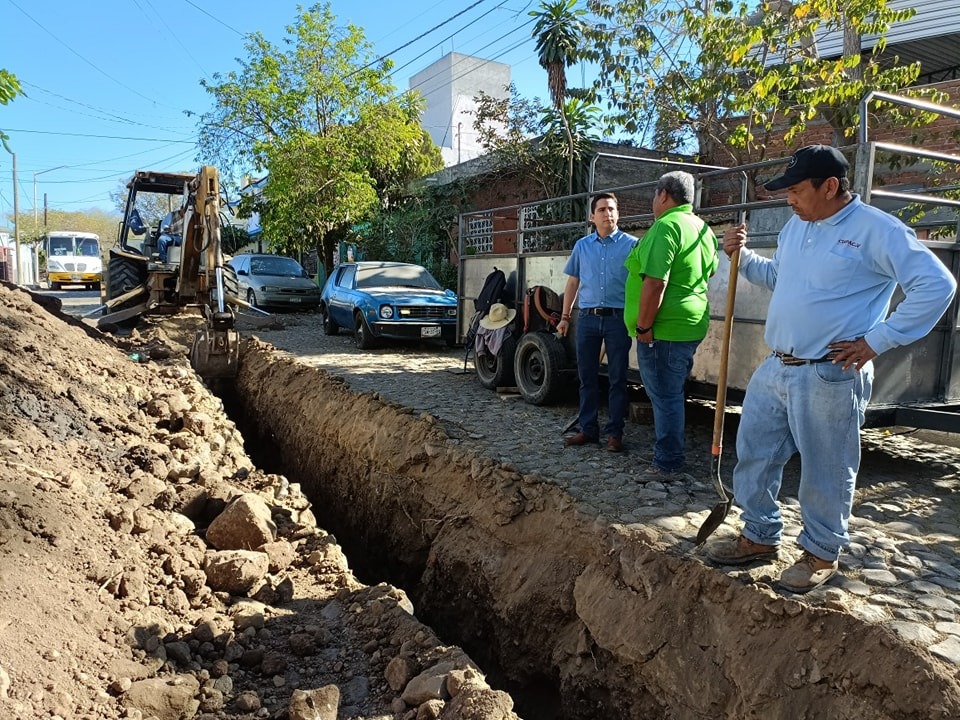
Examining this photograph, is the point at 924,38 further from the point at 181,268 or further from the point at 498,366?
the point at 181,268

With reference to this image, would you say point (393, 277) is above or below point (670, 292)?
above

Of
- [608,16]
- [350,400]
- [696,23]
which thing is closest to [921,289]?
[350,400]

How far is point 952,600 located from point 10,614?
13.3 ft

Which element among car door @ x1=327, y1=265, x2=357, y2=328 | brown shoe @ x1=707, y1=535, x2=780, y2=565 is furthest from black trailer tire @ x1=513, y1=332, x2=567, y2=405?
car door @ x1=327, y1=265, x2=357, y2=328

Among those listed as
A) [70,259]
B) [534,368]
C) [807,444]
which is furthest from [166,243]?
[70,259]

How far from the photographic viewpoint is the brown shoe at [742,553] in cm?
339

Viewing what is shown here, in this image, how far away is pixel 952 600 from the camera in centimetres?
311

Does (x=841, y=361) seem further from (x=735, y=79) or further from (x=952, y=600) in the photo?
(x=735, y=79)

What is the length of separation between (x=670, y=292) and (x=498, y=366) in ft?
11.9

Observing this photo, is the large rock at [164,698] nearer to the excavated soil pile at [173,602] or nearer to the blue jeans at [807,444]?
the excavated soil pile at [173,602]

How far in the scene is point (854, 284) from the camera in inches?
114

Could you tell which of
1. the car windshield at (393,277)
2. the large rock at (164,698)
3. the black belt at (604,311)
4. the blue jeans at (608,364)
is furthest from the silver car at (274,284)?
the large rock at (164,698)

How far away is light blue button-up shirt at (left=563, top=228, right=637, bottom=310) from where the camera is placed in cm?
532

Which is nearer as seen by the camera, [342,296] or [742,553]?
[742,553]
